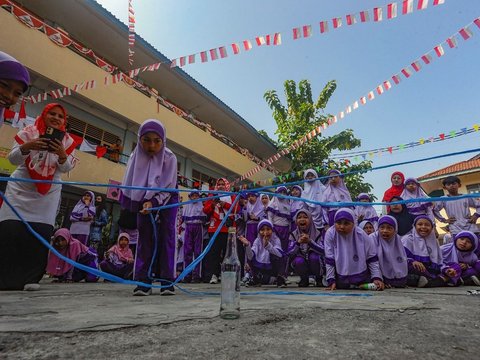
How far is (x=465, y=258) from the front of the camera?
4.50 metres

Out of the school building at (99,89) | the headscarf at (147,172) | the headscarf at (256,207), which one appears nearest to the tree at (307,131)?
the school building at (99,89)

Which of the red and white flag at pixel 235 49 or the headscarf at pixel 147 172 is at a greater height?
the red and white flag at pixel 235 49

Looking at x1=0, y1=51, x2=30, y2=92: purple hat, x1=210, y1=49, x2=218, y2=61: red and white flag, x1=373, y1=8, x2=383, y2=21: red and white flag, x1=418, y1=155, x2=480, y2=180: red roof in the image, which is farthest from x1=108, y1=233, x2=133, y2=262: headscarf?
x1=418, y1=155, x2=480, y2=180: red roof

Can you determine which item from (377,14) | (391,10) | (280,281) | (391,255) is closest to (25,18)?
(377,14)

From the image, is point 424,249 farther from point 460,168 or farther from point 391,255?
point 460,168

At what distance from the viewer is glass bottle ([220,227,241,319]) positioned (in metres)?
1.53

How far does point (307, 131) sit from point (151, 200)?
10.3 metres

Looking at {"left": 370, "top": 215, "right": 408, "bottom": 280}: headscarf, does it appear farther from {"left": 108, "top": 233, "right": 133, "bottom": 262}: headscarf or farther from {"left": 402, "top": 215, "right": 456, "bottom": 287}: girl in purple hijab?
{"left": 108, "top": 233, "right": 133, "bottom": 262}: headscarf

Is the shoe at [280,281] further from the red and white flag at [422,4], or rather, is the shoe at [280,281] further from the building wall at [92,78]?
the building wall at [92,78]

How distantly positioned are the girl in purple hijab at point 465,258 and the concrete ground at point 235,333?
127 inches

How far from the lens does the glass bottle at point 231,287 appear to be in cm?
153

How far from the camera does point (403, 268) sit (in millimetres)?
3938

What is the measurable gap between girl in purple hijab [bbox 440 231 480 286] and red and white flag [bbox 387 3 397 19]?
3030 millimetres

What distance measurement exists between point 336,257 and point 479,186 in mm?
15133
